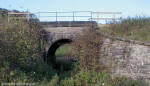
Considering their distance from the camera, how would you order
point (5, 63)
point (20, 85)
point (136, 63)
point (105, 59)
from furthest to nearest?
point (105, 59) < point (136, 63) < point (5, 63) < point (20, 85)

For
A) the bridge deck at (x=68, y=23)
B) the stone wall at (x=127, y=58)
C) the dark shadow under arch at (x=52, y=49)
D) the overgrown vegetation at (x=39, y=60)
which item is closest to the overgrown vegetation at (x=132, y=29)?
the stone wall at (x=127, y=58)

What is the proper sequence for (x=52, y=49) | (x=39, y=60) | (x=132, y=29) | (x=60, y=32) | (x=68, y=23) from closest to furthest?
(x=39, y=60) < (x=132, y=29) < (x=60, y=32) < (x=68, y=23) < (x=52, y=49)

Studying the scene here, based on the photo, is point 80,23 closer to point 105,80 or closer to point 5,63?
point 105,80

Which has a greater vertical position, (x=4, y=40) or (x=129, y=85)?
(x=4, y=40)

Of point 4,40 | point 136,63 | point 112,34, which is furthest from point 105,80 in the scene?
point 4,40

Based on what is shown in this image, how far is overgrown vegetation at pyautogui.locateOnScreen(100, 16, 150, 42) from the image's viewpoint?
12609mm

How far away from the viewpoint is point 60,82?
1047 cm

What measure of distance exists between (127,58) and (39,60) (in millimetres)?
6056

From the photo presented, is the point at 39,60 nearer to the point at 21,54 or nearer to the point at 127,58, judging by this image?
the point at 21,54

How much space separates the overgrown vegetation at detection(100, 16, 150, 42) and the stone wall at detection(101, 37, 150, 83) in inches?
34.7

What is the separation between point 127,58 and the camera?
11719mm

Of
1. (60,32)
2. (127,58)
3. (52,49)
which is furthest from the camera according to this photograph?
(52,49)

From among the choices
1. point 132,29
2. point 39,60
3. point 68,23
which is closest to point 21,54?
point 39,60

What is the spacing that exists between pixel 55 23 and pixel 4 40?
14.9 feet
